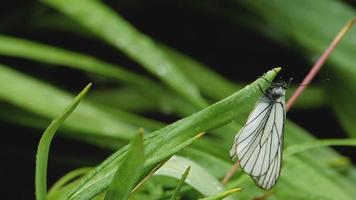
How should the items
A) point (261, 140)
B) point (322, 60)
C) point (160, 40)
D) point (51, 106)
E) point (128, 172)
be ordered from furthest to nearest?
1. point (160, 40)
2. point (51, 106)
3. point (322, 60)
4. point (261, 140)
5. point (128, 172)

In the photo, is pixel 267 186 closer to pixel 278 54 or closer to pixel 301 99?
pixel 301 99

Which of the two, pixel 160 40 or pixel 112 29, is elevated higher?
pixel 160 40

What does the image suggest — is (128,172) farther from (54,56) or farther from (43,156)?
(54,56)

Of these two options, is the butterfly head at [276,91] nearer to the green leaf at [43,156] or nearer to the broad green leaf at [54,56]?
the green leaf at [43,156]

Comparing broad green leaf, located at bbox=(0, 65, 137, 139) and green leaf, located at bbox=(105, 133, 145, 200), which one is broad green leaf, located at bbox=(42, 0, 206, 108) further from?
green leaf, located at bbox=(105, 133, 145, 200)

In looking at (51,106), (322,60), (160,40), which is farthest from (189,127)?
(160,40)

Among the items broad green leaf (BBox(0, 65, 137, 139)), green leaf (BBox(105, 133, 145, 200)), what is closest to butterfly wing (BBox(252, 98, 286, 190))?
green leaf (BBox(105, 133, 145, 200))

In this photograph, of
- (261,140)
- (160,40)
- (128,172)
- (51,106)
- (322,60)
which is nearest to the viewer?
(128,172)

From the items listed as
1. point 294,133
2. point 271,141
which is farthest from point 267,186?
point 294,133
